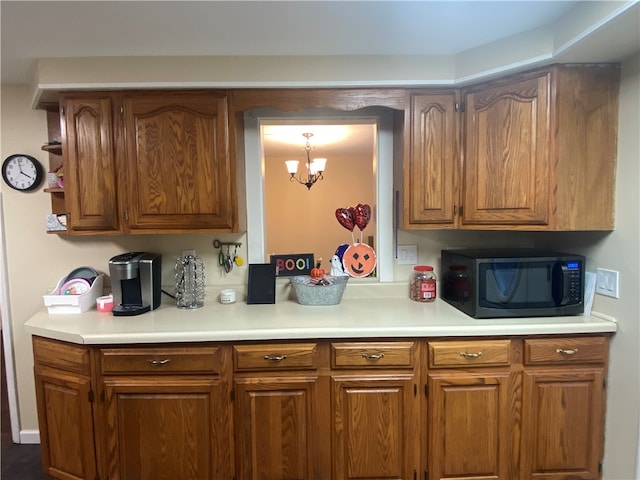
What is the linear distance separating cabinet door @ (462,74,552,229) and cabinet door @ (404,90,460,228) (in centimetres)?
7

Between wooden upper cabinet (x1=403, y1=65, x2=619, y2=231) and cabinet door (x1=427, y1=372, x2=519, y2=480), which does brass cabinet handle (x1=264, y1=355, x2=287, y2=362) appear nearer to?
cabinet door (x1=427, y1=372, x2=519, y2=480)

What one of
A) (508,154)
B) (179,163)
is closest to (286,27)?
(179,163)

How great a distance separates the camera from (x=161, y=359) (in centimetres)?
160

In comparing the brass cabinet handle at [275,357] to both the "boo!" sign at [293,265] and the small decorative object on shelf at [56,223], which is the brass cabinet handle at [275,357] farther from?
the small decorative object on shelf at [56,223]

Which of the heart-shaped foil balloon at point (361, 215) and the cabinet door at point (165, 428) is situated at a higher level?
the heart-shaped foil balloon at point (361, 215)

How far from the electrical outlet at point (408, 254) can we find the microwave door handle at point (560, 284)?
727 mm

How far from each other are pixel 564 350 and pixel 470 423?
1.79ft

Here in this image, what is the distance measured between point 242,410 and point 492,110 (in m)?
1.88

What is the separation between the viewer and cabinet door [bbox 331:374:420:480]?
1628 millimetres

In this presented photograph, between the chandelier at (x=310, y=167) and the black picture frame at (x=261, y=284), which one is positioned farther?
the chandelier at (x=310, y=167)

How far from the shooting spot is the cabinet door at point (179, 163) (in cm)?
181

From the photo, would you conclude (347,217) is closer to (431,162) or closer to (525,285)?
(431,162)

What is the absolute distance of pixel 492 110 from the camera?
1.74 m

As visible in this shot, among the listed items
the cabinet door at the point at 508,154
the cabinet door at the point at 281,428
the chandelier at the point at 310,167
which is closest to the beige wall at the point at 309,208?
the chandelier at the point at 310,167
